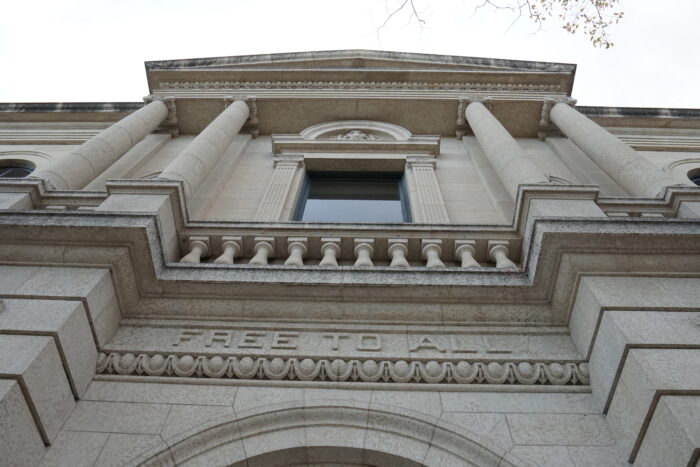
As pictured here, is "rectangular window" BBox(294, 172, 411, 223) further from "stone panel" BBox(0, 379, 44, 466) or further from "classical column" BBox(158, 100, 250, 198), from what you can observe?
"stone panel" BBox(0, 379, 44, 466)

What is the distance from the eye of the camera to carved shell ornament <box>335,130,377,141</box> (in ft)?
45.1

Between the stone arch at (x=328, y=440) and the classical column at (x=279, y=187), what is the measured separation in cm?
504

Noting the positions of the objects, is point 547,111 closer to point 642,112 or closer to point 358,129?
point 642,112

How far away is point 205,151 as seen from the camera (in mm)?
10414

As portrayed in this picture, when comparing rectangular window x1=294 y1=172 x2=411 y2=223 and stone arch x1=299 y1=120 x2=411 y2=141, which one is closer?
rectangular window x1=294 y1=172 x2=411 y2=223

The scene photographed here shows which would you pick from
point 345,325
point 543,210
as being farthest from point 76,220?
point 543,210

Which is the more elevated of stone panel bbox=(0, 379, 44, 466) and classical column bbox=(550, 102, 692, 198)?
classical column bbox=(550, 102, 692, 198)

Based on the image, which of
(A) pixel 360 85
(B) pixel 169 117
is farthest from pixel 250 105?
(A) pixel 360 85

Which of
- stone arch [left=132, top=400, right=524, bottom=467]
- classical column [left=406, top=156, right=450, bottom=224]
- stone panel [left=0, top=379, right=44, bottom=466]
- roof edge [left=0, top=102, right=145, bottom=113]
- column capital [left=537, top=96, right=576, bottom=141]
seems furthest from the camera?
roof edge [left=0, top=102, right=145, bottom=113]

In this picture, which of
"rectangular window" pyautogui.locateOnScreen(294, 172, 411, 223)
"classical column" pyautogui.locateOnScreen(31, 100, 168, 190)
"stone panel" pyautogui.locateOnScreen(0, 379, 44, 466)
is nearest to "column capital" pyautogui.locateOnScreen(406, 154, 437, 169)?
"rectangular window" pyautogui.locateOnScreen(294, 172, 411, 223)

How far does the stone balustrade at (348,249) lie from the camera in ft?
25.0

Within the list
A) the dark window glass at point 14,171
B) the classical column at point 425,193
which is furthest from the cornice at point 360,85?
the dark window glass at point 14,171

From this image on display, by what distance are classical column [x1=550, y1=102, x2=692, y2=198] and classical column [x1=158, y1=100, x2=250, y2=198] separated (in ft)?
25.7

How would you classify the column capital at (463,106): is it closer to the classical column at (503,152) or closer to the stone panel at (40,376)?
the classical column at (503,152)
